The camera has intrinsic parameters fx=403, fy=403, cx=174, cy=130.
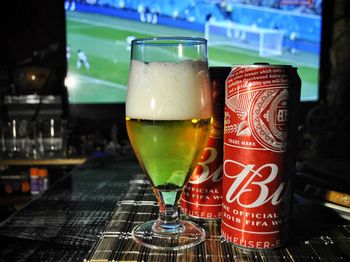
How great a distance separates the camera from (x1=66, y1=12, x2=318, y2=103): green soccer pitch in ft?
7.80

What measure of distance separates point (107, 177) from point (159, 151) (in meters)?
0.51

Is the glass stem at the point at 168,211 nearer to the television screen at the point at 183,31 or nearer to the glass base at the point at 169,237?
the glass base at the point at 169,237

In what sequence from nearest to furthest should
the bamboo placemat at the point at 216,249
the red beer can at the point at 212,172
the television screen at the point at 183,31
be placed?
the bamboo placemat at the point at 216,249, the red beer can at the point at 212,172, the television screen at the point at 183,31

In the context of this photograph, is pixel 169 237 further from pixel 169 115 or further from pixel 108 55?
pixel 108 55

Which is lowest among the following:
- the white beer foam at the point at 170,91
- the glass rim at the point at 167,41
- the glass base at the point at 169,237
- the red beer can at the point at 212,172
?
the glass base at the point at 169,237

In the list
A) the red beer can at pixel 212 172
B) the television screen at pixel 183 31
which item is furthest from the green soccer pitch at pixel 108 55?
the red beer can at pixel 212 172

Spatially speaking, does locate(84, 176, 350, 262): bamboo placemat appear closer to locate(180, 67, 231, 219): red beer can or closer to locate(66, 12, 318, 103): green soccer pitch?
locate(180, 67, 231, 219): red beer can

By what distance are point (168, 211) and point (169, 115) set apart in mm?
150

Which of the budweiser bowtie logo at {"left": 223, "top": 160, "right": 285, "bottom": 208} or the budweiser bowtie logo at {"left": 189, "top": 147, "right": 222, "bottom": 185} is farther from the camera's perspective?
the budweiser bowtie logo at {"left": 189, "top": 147, "right": 222, "bottom": 185}

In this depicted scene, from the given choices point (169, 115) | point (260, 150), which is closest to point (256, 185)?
point (260, 150)

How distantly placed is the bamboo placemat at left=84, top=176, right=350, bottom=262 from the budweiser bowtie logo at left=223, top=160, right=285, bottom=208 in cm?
6

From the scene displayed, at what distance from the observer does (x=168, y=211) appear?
601 millimetres

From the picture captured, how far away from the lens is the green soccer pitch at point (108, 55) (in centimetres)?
238

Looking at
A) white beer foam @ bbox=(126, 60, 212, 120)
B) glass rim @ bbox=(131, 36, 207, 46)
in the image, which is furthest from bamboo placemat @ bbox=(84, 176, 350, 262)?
glass rim @ bbox=(131, 36, 207, 46)
